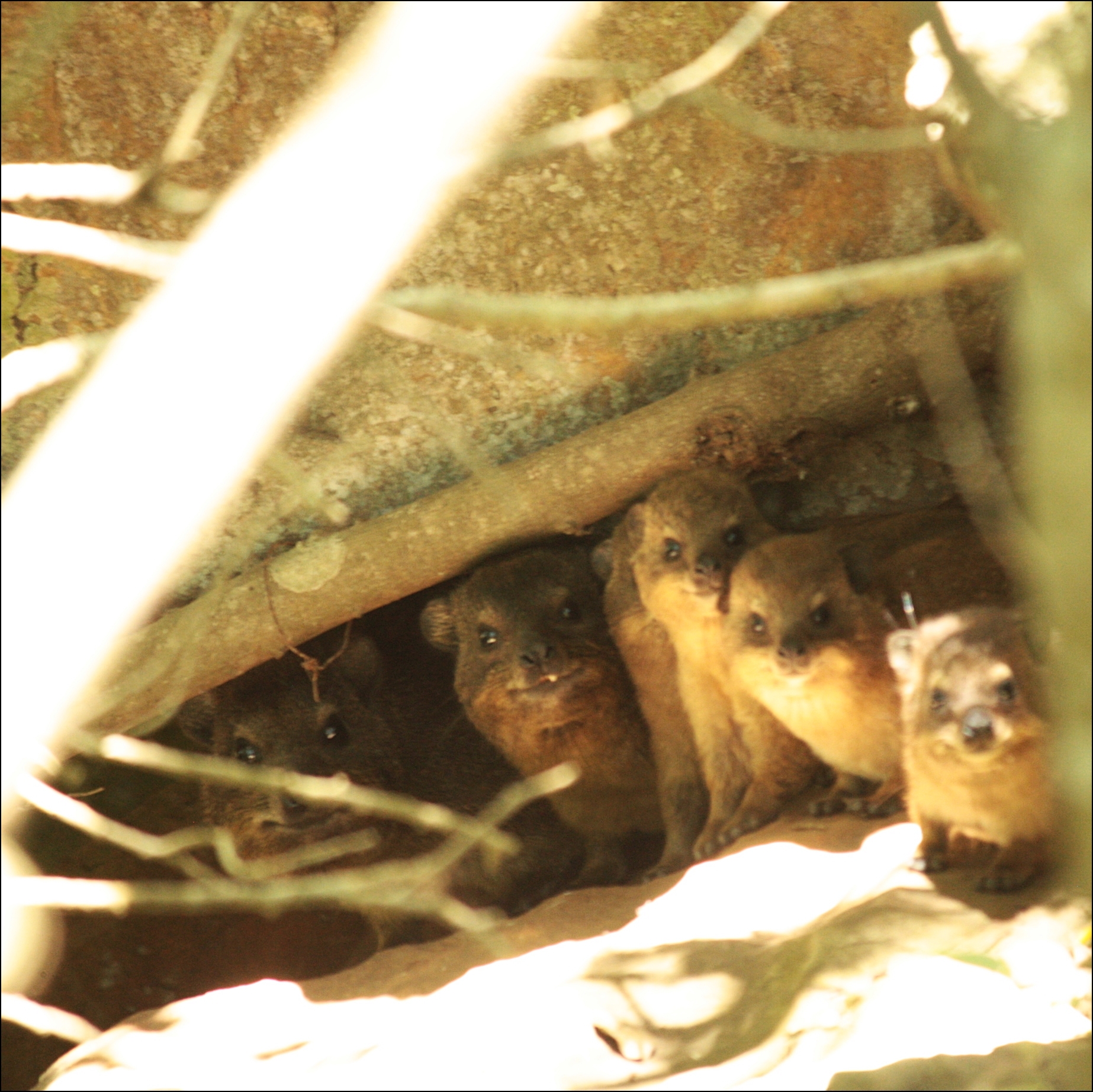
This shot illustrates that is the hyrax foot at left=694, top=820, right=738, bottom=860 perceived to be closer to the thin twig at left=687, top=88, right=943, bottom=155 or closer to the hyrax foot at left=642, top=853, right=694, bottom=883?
the hyrax foot at left=642, top=853, right=694, bottom=883

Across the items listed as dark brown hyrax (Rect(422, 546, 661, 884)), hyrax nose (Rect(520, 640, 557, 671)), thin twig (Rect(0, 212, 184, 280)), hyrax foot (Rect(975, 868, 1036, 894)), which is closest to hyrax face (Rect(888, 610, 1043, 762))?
hyrax foot (Rect(975, 868, 1036, 894))

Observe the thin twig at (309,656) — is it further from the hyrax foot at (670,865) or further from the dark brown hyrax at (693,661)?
the hyrax foot at (670,865)

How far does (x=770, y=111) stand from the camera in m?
5.39

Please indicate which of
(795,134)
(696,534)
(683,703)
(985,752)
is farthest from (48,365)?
(683,703)

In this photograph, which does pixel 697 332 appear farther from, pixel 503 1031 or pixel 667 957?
pixel 503 1031

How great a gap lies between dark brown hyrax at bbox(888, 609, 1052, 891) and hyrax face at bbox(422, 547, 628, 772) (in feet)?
6.72

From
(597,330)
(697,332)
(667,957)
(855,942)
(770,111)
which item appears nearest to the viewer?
(597,330)

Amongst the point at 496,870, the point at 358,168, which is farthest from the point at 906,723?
the point at 358,168

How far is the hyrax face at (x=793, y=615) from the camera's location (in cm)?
515

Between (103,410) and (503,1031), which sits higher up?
(103,410)

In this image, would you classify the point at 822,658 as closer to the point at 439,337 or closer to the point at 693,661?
the point at 693,661

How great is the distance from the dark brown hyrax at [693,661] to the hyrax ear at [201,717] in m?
2.02

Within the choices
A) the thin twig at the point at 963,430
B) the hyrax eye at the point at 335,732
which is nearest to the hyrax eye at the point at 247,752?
the hyrax eye at the point at 335,732

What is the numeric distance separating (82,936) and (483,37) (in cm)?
648
